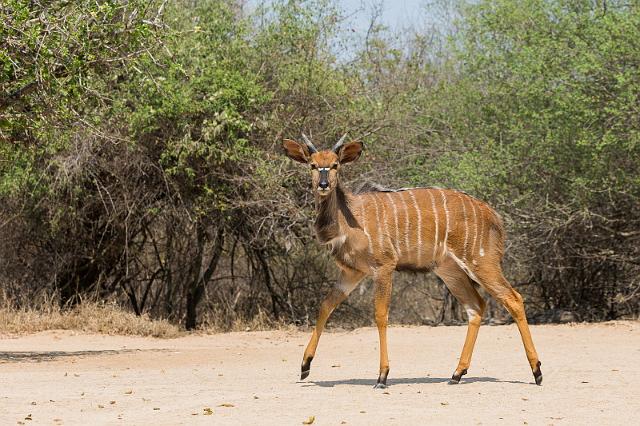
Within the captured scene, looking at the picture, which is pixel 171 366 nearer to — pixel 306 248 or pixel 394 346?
pixel 394 346

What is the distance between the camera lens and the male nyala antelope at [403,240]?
964cm

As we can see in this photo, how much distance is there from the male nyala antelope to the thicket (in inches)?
233

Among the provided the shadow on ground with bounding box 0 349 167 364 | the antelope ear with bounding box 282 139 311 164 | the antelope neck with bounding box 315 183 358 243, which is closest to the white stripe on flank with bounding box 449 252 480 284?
the antelope neck with bounding box 315 183 358 243

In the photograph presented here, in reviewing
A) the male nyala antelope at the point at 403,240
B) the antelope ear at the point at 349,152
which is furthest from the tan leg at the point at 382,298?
the antelope ear at the point at 349,152

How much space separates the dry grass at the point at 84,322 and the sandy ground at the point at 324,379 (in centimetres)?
38

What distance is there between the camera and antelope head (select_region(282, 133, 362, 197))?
942cm

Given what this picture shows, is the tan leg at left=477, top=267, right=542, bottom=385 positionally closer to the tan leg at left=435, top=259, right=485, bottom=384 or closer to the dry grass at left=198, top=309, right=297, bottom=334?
the tan leg at left=435, top=259, right=485, bottom=384

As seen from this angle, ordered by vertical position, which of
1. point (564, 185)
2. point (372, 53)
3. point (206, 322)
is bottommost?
point (206, 322)

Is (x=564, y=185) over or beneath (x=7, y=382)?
over

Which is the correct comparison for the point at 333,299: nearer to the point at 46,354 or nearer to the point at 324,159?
the point at 324,159

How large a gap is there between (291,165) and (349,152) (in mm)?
7421

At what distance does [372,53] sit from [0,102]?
8847mm

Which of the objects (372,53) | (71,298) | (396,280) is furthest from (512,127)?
(71,298)

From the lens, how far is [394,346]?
1429cm
